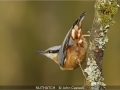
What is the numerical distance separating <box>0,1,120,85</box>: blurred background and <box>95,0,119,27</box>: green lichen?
87 centimetres

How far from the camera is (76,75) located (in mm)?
1746

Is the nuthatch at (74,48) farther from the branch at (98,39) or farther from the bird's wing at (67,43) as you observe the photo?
→ the branch at (98,39)

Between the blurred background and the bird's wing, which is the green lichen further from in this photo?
the blurred background

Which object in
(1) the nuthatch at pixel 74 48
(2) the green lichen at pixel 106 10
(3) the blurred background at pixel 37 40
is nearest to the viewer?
(2) the green lichen at pixel 106 10

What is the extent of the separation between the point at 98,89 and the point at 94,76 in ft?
0.31

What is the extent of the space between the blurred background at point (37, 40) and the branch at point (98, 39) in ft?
2.50

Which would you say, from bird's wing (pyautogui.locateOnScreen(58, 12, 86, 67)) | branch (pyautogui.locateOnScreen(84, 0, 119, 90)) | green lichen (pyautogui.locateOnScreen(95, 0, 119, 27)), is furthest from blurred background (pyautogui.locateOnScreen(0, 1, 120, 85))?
green lichen (pyautogui.locateOnScreen(95, 0, 119, 27))

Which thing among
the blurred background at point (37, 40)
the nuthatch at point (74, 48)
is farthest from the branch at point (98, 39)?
the blurred background at point (37, 40)

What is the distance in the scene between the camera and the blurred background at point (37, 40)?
1.84m

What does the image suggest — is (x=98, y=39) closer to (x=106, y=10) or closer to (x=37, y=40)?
(x=106, y=10)

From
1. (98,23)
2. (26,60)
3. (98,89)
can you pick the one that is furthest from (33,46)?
(98,23)

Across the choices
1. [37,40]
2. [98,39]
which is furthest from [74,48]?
[37,40]

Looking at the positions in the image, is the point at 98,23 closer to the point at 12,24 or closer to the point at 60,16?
the point at 60,16

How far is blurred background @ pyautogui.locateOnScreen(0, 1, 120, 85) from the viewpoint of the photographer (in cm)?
184
